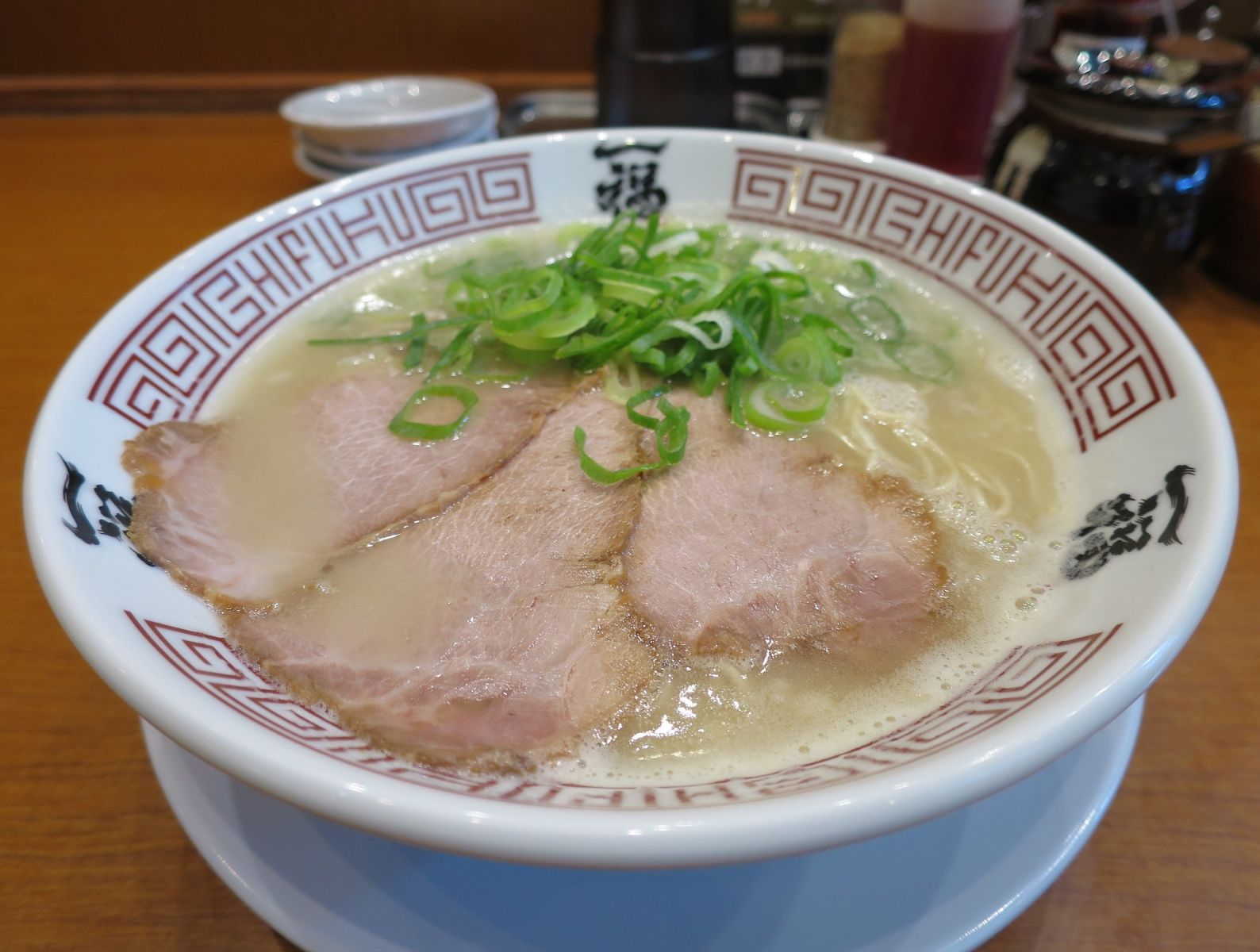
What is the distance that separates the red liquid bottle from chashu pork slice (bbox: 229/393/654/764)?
1.81 m

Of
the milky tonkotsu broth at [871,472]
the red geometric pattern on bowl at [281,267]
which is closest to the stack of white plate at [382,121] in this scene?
the red geometric pattern on bowl at [281,267]

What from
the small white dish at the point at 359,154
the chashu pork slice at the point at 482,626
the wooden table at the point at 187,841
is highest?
the small white dish at the point at 359,154

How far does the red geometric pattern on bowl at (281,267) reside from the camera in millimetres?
1321

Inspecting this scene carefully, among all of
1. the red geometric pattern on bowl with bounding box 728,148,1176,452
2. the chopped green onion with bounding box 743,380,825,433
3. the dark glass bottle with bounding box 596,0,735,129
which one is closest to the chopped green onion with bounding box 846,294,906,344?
the red geometric pattern on bowl with bounding box 728,148,1176,452

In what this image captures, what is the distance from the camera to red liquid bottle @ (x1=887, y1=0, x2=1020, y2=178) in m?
2.25

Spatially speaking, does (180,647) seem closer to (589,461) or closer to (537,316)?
(589,461)

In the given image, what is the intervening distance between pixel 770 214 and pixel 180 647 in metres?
1.61

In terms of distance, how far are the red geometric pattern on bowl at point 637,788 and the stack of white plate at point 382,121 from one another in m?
1.96

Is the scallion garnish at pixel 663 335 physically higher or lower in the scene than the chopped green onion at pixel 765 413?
higher

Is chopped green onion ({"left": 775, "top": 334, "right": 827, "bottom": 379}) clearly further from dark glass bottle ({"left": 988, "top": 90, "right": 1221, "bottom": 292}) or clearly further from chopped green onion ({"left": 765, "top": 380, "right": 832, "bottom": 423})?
dark glass bottle ({"left": 988, "top": 90, "right": 1221, "bottom": 292})

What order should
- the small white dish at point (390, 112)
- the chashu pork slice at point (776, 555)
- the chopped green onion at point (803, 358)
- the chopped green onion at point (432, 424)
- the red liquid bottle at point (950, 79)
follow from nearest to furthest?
the chashu pork slice at point (776, 555), the chopped green onion at point (432, 424), the chopped green onion at point (803, 358), the red liquid bottle at point (950, 79), the small white dish at point (390, 112)

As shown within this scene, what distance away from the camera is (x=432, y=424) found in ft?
4.66

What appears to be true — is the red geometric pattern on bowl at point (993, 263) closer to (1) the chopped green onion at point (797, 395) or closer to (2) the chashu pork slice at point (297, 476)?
(1) the chopped green onion at point (797, 395)

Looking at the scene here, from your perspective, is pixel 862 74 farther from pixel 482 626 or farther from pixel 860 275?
pixel 482 626
